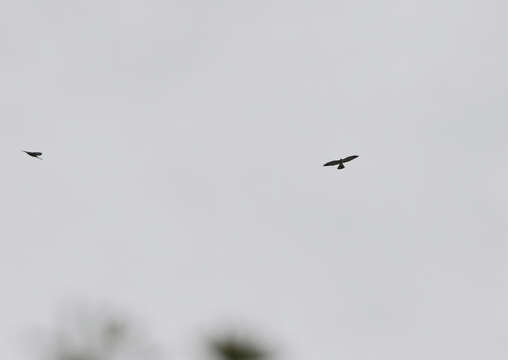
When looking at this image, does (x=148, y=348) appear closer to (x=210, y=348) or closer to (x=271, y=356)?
(x=210, y=348)

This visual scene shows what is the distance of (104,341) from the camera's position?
23.0ft

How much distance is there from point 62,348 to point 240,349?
4.93 ft

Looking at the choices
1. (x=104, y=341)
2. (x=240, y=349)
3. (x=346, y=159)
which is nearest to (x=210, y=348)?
(x=240, y=349)

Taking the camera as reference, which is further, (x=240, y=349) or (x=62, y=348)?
(x=240, y=349)

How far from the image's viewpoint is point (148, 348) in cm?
707

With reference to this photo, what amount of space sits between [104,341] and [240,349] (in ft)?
3.80

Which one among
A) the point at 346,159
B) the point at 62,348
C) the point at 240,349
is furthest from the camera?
the point at 346,159

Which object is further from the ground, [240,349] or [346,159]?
[346,159]

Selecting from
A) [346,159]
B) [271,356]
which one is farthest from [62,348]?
[346,159]

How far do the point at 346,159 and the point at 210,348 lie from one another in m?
28.7

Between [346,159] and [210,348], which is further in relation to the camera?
[346,159]

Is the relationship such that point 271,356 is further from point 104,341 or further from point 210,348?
point 104,341

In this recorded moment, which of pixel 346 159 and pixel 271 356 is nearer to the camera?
pixel 271 356

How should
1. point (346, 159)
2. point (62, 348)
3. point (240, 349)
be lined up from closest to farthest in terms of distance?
point (62, 348) < point (240, 349) < point (346, 159)
